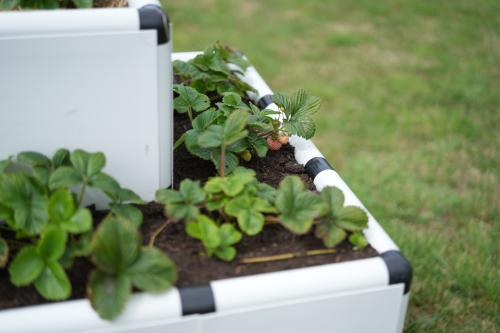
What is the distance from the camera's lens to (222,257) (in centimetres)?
118

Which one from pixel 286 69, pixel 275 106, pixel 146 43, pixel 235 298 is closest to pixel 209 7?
pixel 286 69

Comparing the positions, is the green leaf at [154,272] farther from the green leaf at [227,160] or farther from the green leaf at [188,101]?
the green leaf at [188,101]

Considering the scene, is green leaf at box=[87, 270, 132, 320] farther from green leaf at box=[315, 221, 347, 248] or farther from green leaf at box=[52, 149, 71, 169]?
green leaf at box=[315, 221, 347, 248]

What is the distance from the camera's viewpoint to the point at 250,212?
4.06 feet

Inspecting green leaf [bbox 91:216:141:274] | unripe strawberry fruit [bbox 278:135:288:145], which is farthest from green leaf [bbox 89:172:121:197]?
unripe strawberry fruit [bbox 278:135:288:145]

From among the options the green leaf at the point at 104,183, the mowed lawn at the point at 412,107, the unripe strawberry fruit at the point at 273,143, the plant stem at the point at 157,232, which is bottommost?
the mowed lawn at the point at 412,107

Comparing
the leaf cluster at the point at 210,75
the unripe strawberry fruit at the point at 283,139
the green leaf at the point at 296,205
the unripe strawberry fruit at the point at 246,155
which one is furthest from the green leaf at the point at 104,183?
the leaf cluster at the point at 210,75

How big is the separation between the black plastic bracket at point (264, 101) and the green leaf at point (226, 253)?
2.32 feet

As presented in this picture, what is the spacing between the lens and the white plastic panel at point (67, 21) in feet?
3.70

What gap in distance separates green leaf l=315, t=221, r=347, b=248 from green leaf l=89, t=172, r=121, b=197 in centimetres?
39

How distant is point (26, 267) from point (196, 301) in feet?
0.97

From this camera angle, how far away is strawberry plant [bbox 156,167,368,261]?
1.19 meters

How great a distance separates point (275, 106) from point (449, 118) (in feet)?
4.92

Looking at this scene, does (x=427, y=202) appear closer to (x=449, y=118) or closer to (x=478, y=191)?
(x=478, y=191)
